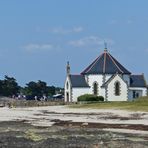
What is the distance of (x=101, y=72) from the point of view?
102 m

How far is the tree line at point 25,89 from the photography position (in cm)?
12700

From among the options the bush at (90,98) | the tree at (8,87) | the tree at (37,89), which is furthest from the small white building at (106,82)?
the tree at (37,89)

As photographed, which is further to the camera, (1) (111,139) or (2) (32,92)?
(2) (32,92)

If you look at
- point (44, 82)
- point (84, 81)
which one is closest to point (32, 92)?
point (44, 82)

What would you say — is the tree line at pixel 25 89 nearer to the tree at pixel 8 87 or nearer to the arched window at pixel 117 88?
the tree at pixel 8 87

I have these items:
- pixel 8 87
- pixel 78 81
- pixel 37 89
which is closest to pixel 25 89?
pixel 37 89

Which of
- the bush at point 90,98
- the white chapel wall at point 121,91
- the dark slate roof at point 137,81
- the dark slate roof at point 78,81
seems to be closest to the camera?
the bush at point 90,98

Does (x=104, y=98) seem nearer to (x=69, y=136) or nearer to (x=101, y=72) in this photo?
(x=101, y=72)

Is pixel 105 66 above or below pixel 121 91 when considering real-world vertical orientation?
above

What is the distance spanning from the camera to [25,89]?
138 meters

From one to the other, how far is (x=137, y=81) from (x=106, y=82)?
641 centimetres

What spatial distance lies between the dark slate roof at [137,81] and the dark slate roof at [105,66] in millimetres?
2170

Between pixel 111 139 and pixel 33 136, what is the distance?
14.0 ft

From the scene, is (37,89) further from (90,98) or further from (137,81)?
(90,98)
